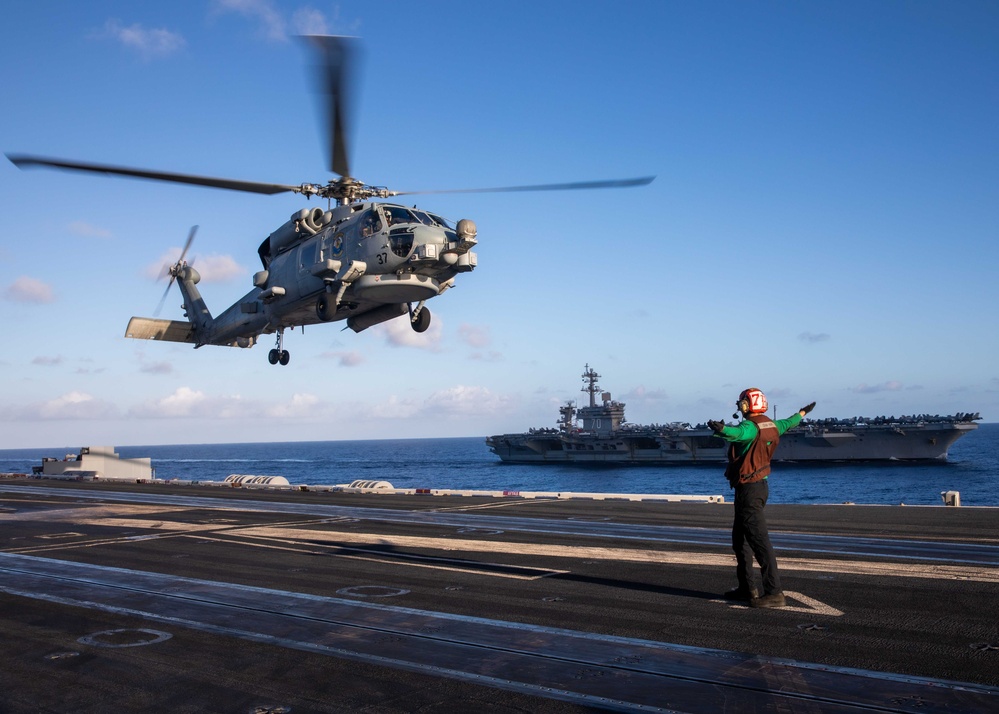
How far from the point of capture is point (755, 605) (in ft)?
26.3

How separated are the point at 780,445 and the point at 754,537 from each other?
281 ft

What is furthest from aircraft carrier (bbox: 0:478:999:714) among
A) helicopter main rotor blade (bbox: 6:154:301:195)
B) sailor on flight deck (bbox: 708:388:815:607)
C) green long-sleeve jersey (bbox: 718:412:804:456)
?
helicopter main rotor blade (bbox: 6:154:301:195)

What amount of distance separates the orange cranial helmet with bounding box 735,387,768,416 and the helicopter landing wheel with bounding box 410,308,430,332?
50.8 ft

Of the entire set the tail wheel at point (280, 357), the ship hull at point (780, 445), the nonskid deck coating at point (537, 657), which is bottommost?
the ship hull at point (780, 445)

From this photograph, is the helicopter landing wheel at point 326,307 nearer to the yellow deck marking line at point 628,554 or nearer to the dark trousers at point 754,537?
the yellow deck marking line at point 628,554

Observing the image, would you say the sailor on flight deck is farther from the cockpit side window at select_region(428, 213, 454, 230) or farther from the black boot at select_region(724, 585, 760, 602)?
the cockpit side window at select_region(428, 213, 454, 230)

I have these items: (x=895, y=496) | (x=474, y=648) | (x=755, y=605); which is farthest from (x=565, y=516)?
(x=895, y=496)

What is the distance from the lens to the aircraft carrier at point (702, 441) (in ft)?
278

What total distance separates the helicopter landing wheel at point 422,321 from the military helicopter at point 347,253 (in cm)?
3

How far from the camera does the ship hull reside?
8456 centimetres

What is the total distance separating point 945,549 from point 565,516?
8723mm

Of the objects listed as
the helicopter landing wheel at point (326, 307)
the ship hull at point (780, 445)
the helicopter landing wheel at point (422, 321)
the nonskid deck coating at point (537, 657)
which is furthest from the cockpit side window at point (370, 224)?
the ship hull at point (780, 445)

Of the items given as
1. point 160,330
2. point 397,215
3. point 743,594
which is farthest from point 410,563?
point 160,330

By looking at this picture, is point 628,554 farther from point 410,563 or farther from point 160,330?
point 160,330
